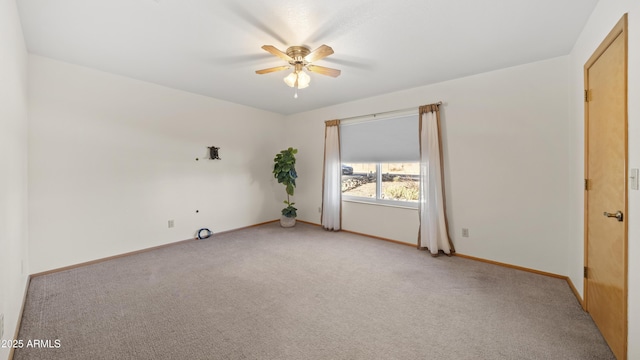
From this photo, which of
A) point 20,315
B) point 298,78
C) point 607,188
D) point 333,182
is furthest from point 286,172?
point 607,188

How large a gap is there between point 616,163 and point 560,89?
5.47ft

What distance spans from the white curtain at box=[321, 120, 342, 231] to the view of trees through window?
0.16m

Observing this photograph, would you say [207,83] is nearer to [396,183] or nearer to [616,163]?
[396,183]

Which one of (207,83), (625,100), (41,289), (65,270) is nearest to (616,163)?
(625,100)

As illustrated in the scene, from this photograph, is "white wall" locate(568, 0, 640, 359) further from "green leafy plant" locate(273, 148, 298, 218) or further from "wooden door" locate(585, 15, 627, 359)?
"green leafy plant" locate(273, 148, 298, 218)

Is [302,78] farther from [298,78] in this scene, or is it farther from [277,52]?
[277,52]

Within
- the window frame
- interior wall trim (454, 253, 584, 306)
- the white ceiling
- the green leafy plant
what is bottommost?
interior wall trim (454, 253, 584, 306)

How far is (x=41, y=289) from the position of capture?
252 cm

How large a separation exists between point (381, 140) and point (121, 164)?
4040mm

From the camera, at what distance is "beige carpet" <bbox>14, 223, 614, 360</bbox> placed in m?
1.72

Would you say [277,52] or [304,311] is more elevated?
[277,52]

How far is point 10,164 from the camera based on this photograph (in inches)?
73.7

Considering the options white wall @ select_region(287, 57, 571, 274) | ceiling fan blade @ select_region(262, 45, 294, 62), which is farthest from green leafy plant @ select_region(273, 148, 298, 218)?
ceiling fan blade @ select_region(262, 45, 294, 62)

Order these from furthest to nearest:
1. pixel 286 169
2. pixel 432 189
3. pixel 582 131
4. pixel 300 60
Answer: pixel 286 169 < pixel 432 189 < pixel 300 60 < pixel 582 131
